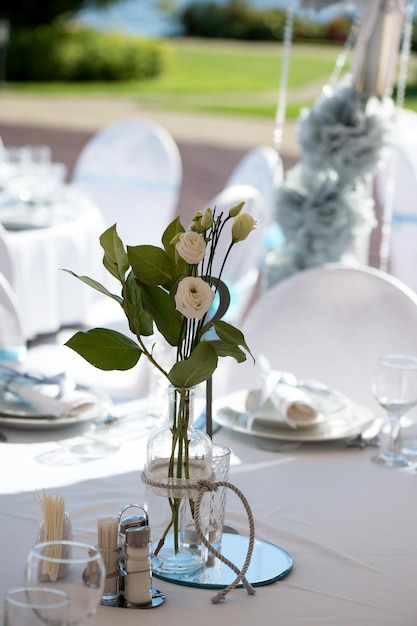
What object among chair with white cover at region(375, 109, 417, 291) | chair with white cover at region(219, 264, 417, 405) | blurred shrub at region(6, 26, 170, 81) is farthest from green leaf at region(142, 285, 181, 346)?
blurred shrub at region(6, 26, 170, 81)

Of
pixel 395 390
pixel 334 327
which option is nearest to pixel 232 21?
pixel 334 327

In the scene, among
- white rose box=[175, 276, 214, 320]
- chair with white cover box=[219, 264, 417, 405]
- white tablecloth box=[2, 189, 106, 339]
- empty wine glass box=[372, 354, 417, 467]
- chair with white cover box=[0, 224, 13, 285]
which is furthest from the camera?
white tablecloth box=[2, 189, 106, 339]

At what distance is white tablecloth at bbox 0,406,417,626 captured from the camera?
125 centimetres

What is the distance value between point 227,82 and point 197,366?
67.2ft

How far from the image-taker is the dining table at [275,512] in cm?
126

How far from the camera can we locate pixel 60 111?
16.9 meters

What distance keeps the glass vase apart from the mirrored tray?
0.05 feet

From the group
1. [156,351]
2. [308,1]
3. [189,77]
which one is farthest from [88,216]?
[189,77]

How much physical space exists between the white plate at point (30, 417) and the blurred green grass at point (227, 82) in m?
15.1

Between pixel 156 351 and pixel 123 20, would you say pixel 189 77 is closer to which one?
pixel 123 20

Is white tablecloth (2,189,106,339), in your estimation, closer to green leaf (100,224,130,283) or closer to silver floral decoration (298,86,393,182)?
silver floral decoration (298,86,393,182)

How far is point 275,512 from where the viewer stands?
5.16 ft

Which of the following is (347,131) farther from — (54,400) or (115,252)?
(115,252)

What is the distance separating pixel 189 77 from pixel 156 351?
20000 millimetres
